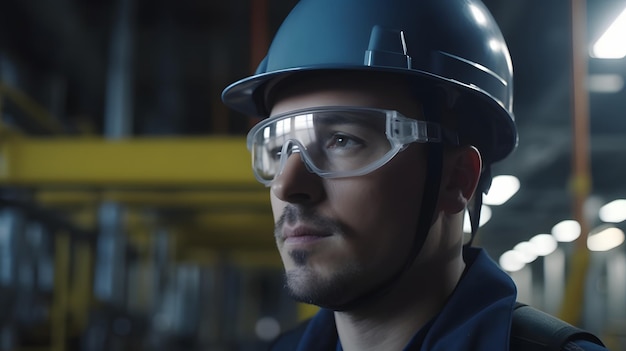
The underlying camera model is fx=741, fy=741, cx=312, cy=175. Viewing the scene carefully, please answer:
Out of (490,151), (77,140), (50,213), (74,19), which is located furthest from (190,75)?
(490,151)

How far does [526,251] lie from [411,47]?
1739cm

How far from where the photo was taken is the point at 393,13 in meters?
1.52

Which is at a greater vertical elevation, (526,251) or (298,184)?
(526,251)

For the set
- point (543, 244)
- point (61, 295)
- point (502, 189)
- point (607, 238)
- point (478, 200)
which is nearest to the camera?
point (478, 200)

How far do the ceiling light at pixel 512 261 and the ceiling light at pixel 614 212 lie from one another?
4.40m

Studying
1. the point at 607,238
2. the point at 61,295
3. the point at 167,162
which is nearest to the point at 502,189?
the point at 607,238

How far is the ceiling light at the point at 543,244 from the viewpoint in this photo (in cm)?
1608

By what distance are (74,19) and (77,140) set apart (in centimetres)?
441

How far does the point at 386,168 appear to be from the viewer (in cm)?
141

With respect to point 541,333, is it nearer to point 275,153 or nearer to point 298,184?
point 298,184

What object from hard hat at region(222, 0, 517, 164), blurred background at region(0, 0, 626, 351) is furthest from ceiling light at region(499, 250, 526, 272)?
hard hat at region(222, 0, 517, 164)

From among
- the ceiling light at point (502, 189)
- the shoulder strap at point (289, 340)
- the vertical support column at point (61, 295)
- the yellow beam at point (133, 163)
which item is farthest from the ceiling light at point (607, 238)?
the shoulder strap at point (289, 340)

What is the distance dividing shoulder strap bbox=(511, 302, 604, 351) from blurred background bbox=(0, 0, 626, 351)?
83.4 inches

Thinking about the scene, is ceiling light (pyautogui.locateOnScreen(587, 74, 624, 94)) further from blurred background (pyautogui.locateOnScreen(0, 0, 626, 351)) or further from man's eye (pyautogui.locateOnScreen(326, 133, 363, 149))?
man's eye (pyautogui.locateOnScreen(326, 133, 363, 149))
